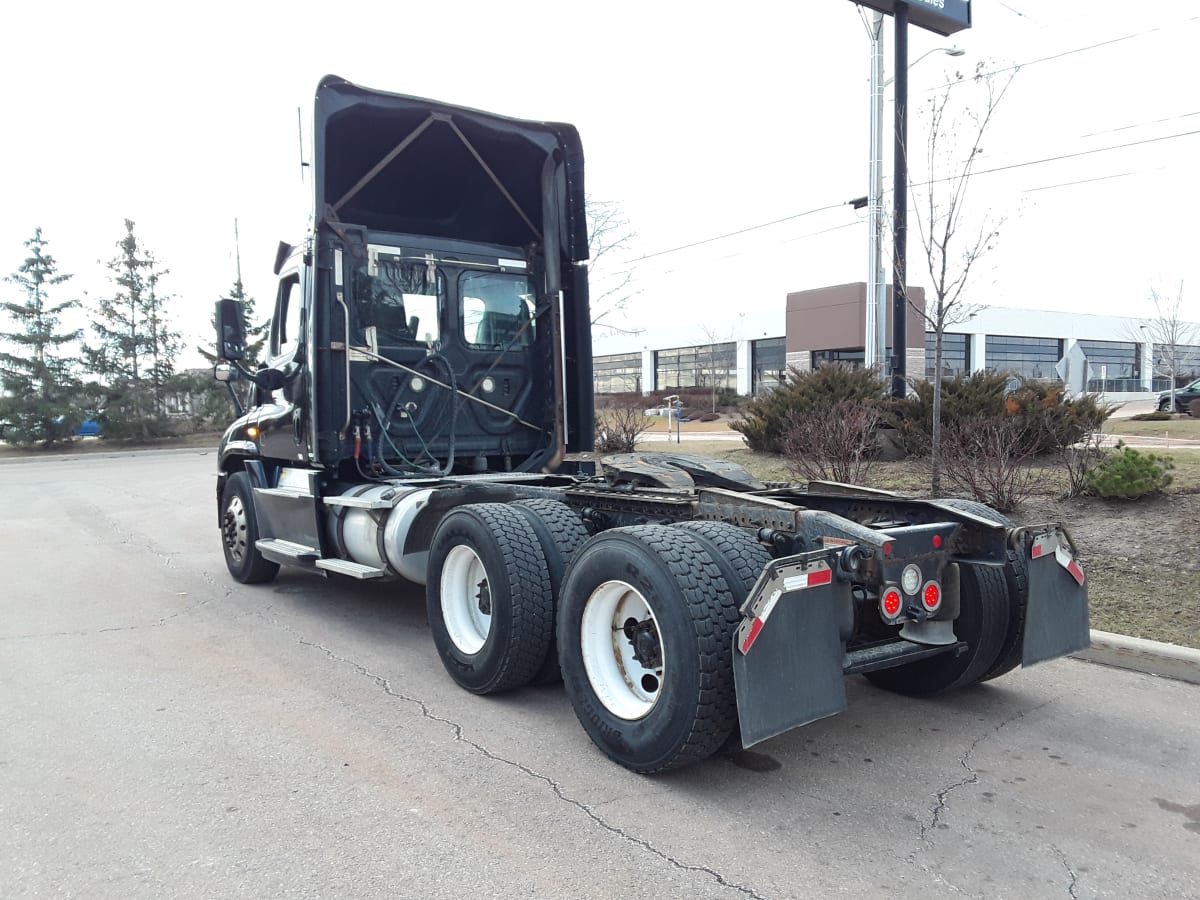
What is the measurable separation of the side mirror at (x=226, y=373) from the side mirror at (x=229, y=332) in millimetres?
226

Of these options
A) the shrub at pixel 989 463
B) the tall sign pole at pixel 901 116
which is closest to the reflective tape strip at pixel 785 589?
the shrub at pixel 989 463

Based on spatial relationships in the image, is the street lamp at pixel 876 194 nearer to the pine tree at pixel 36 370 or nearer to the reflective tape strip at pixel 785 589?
the reflective tape strip at pixel 785 589

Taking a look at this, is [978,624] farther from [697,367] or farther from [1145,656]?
[697,367]

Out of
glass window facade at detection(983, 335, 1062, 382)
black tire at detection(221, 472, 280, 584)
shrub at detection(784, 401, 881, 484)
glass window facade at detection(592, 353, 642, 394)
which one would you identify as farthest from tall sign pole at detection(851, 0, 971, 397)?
glass window facade at detection(592, 353, 642, 394)

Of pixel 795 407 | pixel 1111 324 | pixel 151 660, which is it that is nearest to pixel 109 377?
pixel 795 407

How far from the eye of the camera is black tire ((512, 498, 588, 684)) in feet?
15.3

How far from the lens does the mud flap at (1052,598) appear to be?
4.18m

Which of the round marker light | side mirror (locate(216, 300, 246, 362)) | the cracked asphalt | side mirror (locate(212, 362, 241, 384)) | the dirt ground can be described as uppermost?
side mirror (locate(216, 300, 246, 362))

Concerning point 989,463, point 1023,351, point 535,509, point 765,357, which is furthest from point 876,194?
point 1023,351

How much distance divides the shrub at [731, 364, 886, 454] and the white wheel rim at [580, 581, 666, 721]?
8.82 meters

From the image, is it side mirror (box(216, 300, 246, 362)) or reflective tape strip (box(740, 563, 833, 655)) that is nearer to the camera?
reflective tape strip (box(740, 563, 833, 655))

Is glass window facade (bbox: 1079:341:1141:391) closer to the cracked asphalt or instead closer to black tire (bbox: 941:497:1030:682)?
black tire (bbox: 941:497:1030:682)

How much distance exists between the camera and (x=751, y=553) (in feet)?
12.4

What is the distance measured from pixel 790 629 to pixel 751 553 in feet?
1.39
